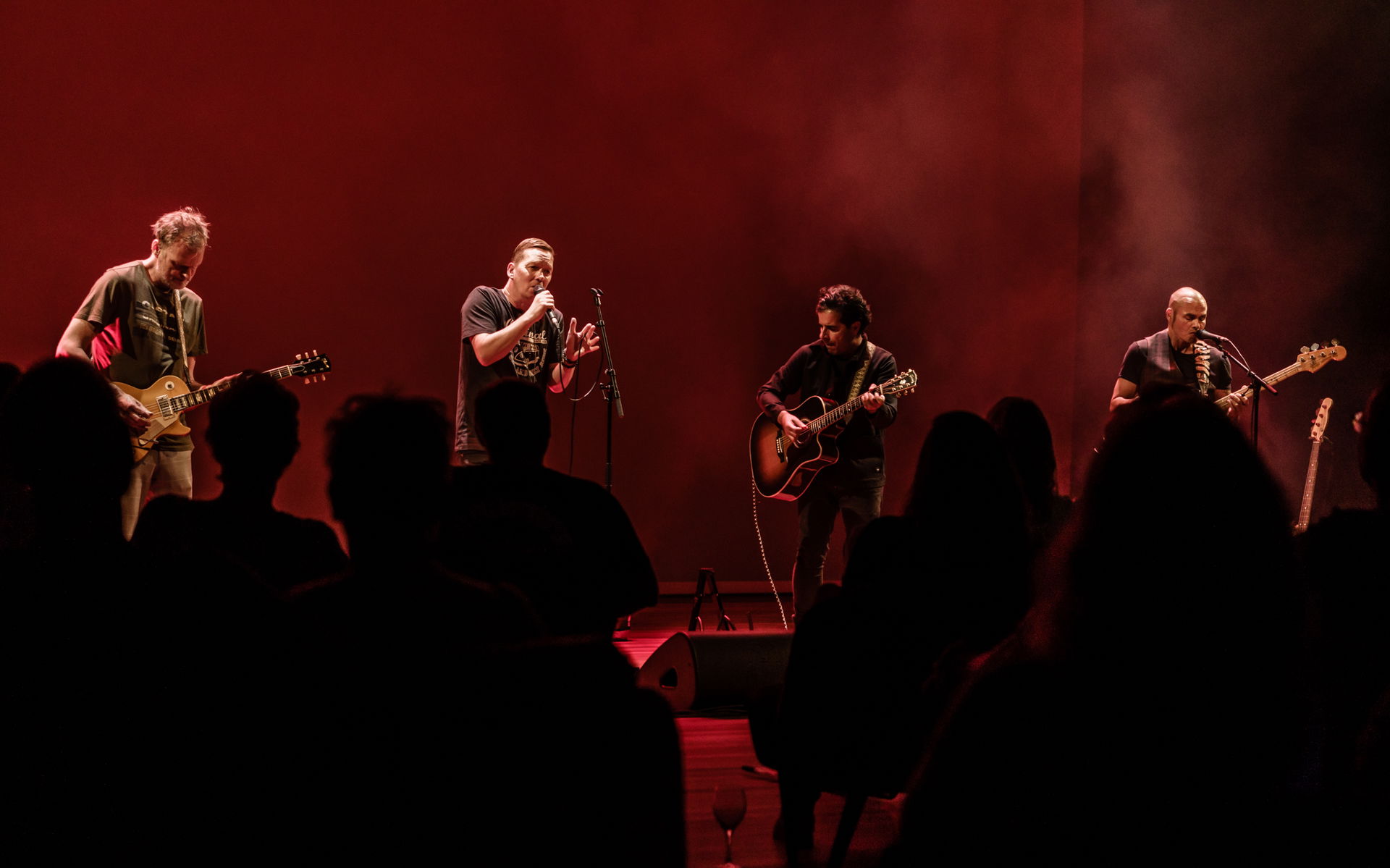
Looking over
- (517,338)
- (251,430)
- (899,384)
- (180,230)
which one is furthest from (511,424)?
(899,384)

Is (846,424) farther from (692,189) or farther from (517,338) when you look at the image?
(692,189)

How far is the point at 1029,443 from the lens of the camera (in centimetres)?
288

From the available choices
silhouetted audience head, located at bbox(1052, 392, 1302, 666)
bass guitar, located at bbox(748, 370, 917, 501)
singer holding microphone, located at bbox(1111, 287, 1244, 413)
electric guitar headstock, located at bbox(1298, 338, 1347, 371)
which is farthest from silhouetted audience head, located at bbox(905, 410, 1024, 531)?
electric guitar headstock, located at bbox(1298, 338, 1347, 371)

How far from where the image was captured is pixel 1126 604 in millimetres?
934

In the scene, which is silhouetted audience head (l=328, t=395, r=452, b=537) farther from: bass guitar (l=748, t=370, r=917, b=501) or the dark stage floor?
bass guitar (l=748, t=370, r=917, b=501)

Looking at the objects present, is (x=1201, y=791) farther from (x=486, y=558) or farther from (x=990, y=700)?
(x=486, y=558)

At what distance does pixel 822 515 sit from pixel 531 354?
1545 mm

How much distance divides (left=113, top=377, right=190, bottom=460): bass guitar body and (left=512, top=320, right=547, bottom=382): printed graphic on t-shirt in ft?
4.70

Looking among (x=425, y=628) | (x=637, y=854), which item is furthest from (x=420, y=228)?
(x=637, y=854)

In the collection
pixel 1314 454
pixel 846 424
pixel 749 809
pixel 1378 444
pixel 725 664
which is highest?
pixel 1378 444

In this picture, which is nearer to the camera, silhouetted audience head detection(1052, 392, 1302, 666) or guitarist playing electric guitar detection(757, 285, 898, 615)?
silhouetted audience head detection(1052, 392, 1302, 666)

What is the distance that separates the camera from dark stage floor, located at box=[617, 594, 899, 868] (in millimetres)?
2582

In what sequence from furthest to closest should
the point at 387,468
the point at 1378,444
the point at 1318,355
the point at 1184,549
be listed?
the point at 1318,355 → the point at 1378,444 → the point at 387,468 → the point at 1184,549

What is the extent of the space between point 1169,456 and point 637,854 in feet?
1.99
